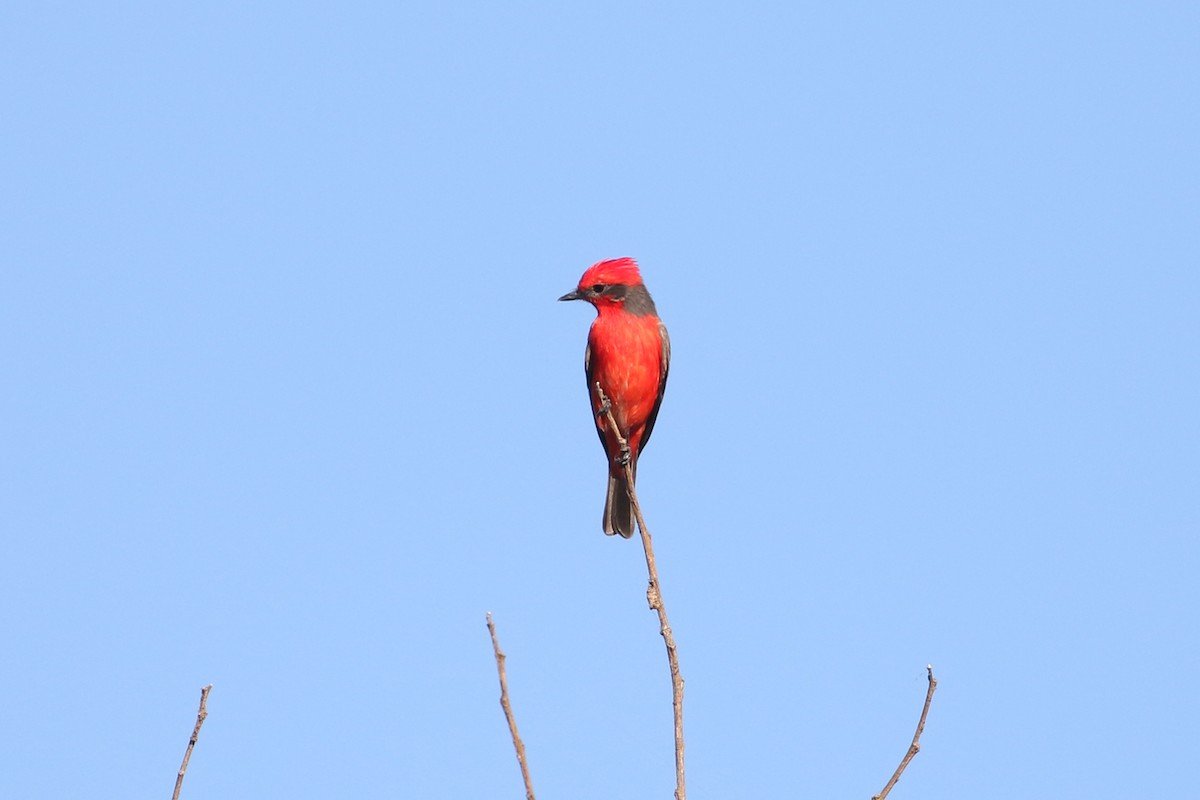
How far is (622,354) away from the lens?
965 cm

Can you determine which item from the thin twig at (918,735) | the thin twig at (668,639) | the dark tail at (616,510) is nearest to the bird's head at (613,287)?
the dark tail at (616,510)

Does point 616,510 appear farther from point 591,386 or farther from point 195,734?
point 195,734

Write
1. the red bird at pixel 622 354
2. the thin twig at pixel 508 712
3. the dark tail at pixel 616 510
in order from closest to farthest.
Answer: the thin twig at pixel 508 712 → the red bird at pixel 622 354 → the dark tail at pixel 616 510

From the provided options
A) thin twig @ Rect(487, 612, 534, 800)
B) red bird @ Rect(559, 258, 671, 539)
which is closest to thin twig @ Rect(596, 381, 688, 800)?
thin twig @ Rect(487, 612, 534, 800)

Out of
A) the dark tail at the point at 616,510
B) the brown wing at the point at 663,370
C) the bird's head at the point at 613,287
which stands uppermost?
the bird's head at the point at 613,287

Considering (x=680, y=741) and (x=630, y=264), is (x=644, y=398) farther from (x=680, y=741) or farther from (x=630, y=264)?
(x=680, y=741)

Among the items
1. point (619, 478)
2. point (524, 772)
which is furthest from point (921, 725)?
point (619, 478)

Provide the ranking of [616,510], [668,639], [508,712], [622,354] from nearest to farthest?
1. [508,712]
2. [668,639]
3. [622,354]
4. [616,510]

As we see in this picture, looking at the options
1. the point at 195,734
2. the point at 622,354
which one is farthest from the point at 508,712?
the point at 622,354

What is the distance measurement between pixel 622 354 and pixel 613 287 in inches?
21.1

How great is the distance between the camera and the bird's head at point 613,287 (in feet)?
32.3

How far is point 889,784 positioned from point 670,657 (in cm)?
85

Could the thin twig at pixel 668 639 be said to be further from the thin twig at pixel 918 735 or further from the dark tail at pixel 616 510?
the dark tail at pixel 616 510

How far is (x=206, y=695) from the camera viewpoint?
366 centimetres
